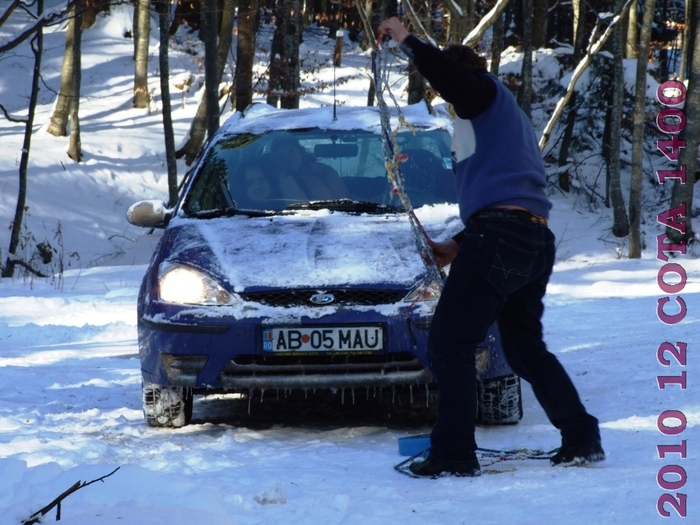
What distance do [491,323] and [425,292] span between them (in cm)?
83

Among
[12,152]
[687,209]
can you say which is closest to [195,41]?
[12,152]

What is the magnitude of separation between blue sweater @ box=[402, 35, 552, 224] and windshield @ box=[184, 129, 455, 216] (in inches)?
62.0

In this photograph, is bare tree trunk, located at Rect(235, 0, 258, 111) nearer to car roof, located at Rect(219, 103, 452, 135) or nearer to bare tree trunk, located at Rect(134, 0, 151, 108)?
bare tree trunk, located at Rect(134, 0, 151, 108)

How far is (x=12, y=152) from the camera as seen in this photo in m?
22.4

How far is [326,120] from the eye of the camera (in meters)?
6.23

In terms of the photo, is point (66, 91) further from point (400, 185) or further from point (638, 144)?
point (400, 185)

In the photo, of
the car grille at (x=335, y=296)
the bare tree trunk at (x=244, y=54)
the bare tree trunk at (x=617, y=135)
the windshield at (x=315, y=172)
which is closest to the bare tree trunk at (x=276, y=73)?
the bare tree trunk at (x=244, y=54)

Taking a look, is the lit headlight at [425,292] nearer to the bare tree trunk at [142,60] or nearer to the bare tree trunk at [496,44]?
the bare tree trunk at [496,44]

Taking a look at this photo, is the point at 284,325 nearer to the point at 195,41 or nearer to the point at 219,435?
the point at 219,435

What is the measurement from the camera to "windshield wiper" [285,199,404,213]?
5355 millimetres

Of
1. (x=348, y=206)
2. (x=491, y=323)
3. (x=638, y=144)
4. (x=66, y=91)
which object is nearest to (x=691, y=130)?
(x=638, y=144)

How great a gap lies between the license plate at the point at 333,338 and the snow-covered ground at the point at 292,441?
0.45 m

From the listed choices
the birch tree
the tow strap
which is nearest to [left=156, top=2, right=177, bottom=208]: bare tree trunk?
the birch tree

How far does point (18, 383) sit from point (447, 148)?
3045 mm
